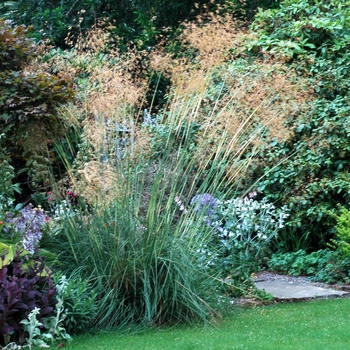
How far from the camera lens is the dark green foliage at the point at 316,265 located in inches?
289

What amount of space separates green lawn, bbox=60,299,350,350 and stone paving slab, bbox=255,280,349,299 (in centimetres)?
66

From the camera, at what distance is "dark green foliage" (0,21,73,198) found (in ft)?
19.2

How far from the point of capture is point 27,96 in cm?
593

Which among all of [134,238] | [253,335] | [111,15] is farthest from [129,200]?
[111,15]

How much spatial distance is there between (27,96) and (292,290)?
329 cm

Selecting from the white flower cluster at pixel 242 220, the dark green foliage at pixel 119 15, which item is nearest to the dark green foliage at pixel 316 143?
the white flower cluster at pixel 242 220

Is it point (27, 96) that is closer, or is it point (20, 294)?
point (20, 294)

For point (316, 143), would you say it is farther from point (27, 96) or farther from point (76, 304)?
point (76, 304)

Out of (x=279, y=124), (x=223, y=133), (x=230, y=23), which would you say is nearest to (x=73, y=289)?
(x=223, y=133)

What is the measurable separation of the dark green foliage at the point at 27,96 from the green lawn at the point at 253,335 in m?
1.84

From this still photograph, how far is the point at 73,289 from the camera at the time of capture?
217 inches

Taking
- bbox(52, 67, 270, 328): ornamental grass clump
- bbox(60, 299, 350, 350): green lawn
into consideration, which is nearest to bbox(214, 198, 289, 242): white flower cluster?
bbox(52, 67, 270, 328): ornamental grass clump

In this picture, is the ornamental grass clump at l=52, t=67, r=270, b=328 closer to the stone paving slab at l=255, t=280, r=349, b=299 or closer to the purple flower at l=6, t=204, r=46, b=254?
the purple flower at l=6, t=204, r=46, b=254

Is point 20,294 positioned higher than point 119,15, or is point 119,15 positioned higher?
point 119,15
